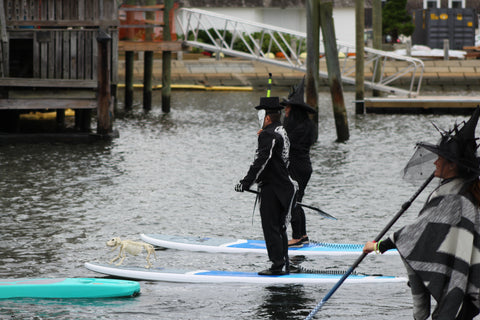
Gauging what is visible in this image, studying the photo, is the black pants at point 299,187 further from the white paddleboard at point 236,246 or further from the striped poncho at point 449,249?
the striped poncho at point 449,249

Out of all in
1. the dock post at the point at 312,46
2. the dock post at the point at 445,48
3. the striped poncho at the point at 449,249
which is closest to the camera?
the striped poncho at the point at 449,249

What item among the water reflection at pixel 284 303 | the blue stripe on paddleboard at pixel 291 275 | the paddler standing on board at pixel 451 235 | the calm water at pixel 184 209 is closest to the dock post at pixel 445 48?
the calm water at pixel 184 209

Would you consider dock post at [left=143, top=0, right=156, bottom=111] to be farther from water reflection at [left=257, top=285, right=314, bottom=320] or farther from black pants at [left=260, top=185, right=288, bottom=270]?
water reflection at [left=257, top=285, right=314, bottom=320]

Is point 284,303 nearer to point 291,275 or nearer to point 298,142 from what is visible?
point 291,275

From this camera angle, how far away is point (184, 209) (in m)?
13.8

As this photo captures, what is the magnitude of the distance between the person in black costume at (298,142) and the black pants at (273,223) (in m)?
1.42

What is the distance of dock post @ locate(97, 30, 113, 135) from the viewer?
70.4 ft

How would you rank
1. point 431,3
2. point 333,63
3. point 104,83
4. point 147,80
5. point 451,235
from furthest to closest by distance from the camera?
point 431,3, point 147,80, point 333,63, point 104,83, point 451,235

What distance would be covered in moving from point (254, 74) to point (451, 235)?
127 ft

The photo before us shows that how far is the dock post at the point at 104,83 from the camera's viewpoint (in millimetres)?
21453

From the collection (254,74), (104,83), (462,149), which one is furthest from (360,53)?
Answer: (462,149)

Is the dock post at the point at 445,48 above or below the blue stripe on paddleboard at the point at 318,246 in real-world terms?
above

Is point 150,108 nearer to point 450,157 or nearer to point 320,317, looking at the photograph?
point 320,317

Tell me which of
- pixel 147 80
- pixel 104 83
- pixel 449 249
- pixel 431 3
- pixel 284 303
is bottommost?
pixel 284 303
